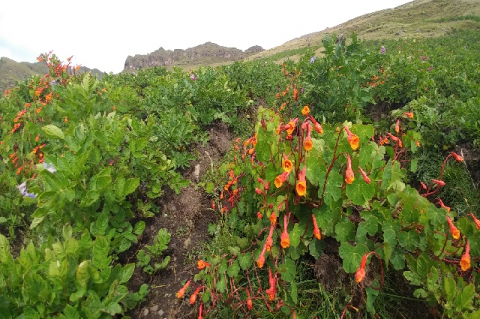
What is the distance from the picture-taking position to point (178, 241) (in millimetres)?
2668

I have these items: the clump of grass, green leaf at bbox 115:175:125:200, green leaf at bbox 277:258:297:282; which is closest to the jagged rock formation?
the clump of grass

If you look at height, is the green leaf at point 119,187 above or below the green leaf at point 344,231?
above

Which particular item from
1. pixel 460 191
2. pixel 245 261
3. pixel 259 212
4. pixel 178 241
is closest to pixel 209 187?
pixel 178 241

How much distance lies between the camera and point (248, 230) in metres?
2.28

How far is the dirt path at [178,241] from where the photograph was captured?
6.85 feet

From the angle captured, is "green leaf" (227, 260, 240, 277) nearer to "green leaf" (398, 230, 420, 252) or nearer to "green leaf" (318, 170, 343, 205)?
"green leaf" (318, 170, 343, 205)

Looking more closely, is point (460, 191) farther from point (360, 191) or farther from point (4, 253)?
point (4, 253)

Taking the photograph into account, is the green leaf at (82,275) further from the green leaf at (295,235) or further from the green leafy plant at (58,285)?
the green leaf at (295,235)

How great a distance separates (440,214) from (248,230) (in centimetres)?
138

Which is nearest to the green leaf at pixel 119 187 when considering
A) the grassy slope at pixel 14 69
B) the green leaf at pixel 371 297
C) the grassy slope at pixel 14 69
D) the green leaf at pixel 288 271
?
the green leaf at pixel 288 271

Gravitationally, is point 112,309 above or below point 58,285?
below

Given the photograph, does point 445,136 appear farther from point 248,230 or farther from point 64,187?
point 64,187

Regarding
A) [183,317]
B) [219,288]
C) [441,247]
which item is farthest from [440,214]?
[183,317]

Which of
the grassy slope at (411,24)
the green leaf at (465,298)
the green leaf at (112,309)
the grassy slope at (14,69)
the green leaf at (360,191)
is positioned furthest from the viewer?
the grassy slope at (14,69)
